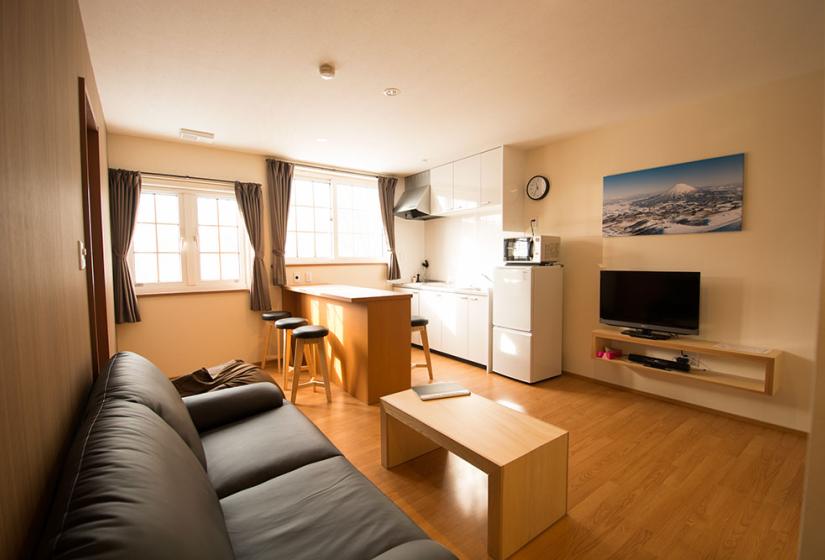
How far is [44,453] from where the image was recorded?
3.03 ft

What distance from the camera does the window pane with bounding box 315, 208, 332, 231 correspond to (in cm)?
507

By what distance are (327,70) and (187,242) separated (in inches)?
110

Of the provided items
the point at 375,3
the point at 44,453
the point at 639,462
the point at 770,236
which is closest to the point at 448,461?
the point at 639,462

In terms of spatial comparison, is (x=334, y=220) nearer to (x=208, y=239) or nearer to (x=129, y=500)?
(x=208, y=239)

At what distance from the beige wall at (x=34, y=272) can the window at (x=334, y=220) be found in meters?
3.38

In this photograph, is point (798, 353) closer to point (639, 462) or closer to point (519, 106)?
point (639, 462)

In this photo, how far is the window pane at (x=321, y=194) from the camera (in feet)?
16.6

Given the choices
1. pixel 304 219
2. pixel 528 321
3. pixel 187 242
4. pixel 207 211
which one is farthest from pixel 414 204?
pixel 187 242

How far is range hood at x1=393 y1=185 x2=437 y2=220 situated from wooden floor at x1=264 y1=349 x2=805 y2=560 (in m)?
2.90

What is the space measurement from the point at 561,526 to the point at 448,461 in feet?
2.54

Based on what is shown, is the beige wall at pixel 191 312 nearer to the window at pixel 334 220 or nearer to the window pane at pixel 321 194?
the window at pixel 334 220

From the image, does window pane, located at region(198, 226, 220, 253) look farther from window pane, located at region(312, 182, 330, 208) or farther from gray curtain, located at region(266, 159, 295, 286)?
Result: window pane, located at region(312, 182, 330, 208)

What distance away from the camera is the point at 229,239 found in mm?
4434

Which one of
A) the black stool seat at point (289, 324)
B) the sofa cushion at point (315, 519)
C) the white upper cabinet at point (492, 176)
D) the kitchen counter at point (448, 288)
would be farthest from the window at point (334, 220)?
the sofa cushion at point (315, 519)
